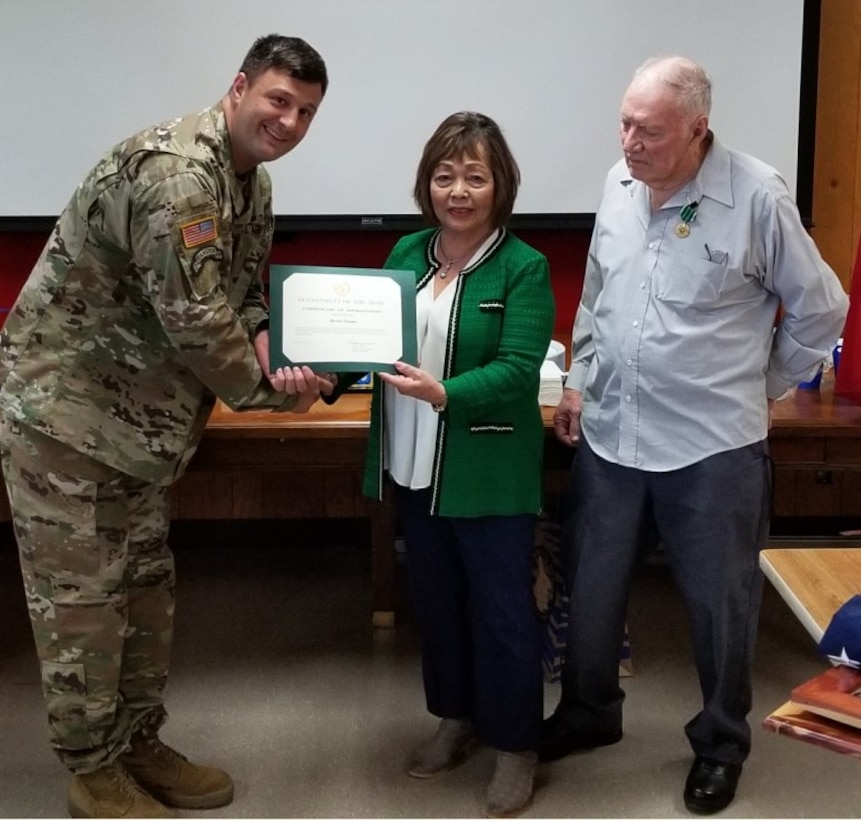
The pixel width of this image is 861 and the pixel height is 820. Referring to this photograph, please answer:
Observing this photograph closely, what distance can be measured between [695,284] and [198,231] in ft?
2.97

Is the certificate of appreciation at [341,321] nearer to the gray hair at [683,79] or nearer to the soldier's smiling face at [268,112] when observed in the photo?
the soldier's smiling face at [268,112]

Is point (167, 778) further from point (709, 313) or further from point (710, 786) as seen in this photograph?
point (709, 313)

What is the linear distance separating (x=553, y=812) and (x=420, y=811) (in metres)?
0.28

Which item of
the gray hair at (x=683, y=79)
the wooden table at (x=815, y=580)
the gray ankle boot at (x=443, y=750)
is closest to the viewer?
the wooden table at (x=815, y=580)

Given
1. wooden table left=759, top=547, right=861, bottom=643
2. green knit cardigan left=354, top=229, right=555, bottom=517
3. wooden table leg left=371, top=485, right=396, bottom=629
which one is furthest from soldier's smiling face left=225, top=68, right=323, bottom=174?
wooden table leg left=371, top=485, right=396, bottom=629

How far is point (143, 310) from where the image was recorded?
185cm

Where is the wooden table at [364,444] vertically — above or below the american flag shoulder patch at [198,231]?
below

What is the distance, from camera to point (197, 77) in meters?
2.99

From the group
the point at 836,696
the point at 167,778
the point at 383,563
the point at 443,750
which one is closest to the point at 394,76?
the point at 383,563

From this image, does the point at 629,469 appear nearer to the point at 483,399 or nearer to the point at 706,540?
the point at 706,540

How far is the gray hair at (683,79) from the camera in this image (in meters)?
1.82

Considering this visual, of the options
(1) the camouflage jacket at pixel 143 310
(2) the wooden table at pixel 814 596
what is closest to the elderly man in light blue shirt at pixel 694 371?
(2) the wooden table at pixel 814 596

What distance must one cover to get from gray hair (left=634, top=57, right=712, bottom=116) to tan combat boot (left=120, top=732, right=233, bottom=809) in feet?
5.38

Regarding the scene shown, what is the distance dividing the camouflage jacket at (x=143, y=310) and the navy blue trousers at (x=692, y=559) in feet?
2.27
